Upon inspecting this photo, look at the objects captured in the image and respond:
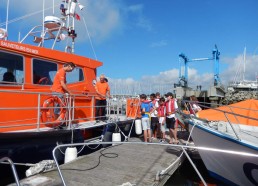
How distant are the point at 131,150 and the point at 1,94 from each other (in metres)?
3.38

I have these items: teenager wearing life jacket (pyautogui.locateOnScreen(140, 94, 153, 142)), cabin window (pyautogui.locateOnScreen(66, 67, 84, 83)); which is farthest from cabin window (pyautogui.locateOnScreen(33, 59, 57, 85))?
teenager wearing life jacket (pyautogui.locateOnScreen(140, 94, 153, 142))

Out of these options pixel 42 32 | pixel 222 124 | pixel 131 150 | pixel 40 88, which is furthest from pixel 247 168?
pixel 42 32

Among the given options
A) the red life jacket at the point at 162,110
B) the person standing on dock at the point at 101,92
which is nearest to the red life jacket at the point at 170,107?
the red life jacket at the point at 162,110

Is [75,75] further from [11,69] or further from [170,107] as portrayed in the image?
[170,107]

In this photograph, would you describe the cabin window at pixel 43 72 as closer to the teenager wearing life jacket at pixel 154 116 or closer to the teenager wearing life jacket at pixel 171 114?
the teenager wearing life jacket at pixel 171 114

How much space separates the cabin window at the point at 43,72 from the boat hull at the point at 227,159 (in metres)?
3.50

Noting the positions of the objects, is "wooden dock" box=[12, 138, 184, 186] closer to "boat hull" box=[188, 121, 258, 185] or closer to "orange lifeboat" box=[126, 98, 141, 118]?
"boat hull" box=[188, 121, 258, 185]

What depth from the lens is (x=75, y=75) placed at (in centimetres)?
677

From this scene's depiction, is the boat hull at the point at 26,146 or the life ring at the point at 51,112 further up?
the life ring at the point at 51,112

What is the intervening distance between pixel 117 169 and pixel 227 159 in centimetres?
226

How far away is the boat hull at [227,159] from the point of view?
15.5 ft

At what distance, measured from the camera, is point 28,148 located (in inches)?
183

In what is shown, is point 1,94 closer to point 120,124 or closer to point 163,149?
point 120,124

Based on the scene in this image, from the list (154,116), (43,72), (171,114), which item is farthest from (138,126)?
(43,72)
